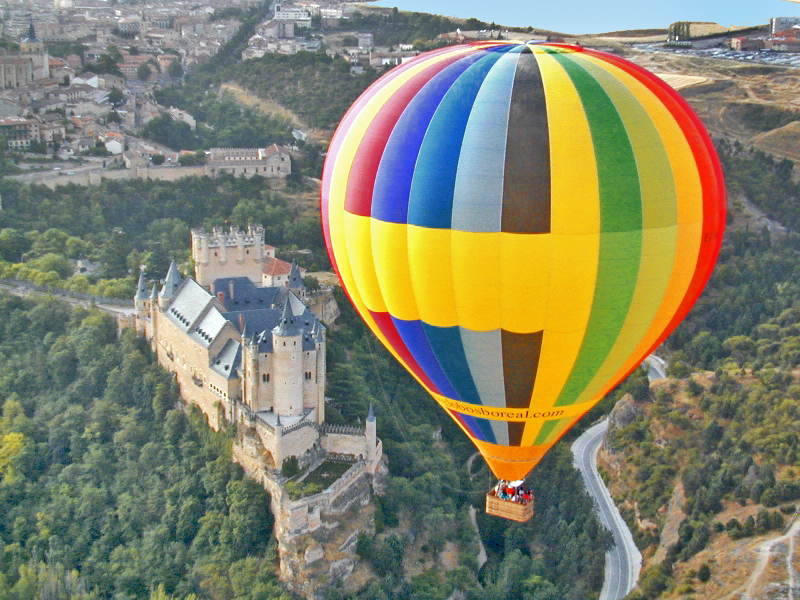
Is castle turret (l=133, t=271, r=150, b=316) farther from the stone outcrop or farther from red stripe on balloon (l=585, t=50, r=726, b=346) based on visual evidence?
red stripe on balloon (l=585, t=50, r=726, b=346)

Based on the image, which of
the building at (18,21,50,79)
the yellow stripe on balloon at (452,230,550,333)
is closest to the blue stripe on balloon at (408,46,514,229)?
the yellow stripe on balloon at (452,230,550,333)

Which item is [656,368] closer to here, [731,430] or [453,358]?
[731,430]

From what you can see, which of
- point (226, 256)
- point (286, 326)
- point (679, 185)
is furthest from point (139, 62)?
point (679, 185)

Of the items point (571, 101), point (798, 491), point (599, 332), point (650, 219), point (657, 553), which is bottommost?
point (657, 553)

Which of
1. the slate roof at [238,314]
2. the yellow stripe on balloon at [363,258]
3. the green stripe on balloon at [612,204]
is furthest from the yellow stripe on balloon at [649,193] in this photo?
the slate roof at [238,314]

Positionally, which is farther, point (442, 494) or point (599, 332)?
point (442, 494)

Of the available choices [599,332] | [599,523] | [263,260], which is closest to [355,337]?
[263,260]

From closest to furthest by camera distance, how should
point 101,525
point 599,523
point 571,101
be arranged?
1. point 571,101
2. point 101,525
3. point 599,523

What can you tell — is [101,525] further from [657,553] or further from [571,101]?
[571,101]
